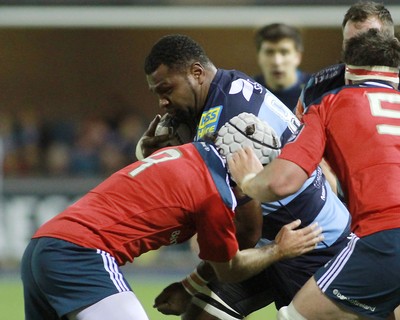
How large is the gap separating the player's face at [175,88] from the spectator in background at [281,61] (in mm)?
3113

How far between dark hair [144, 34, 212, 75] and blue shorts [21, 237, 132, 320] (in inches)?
47.9

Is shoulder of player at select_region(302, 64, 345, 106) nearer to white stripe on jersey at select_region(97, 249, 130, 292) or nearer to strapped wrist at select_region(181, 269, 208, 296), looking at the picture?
strapped wrist at select_region(181, 269, 208, 296)

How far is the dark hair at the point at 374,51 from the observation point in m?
4.69

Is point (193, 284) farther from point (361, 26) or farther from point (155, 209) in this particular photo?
point (361, 26)

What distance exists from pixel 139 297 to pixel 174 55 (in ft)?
Answer: 16.3

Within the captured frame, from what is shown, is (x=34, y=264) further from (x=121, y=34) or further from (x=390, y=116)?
(x=121, y=34)

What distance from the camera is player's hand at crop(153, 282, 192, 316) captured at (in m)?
5.46

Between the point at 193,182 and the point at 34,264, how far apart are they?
79cm

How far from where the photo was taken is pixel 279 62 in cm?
842

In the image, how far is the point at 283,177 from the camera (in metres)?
4.34

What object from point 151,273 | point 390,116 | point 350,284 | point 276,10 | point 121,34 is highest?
point 390,116

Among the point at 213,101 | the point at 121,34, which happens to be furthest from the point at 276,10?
the point at 213,101

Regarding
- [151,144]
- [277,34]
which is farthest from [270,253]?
[277,34]

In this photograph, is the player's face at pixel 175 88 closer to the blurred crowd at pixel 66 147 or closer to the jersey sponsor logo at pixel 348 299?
the jersey sponsor logo at pixel 348 299
